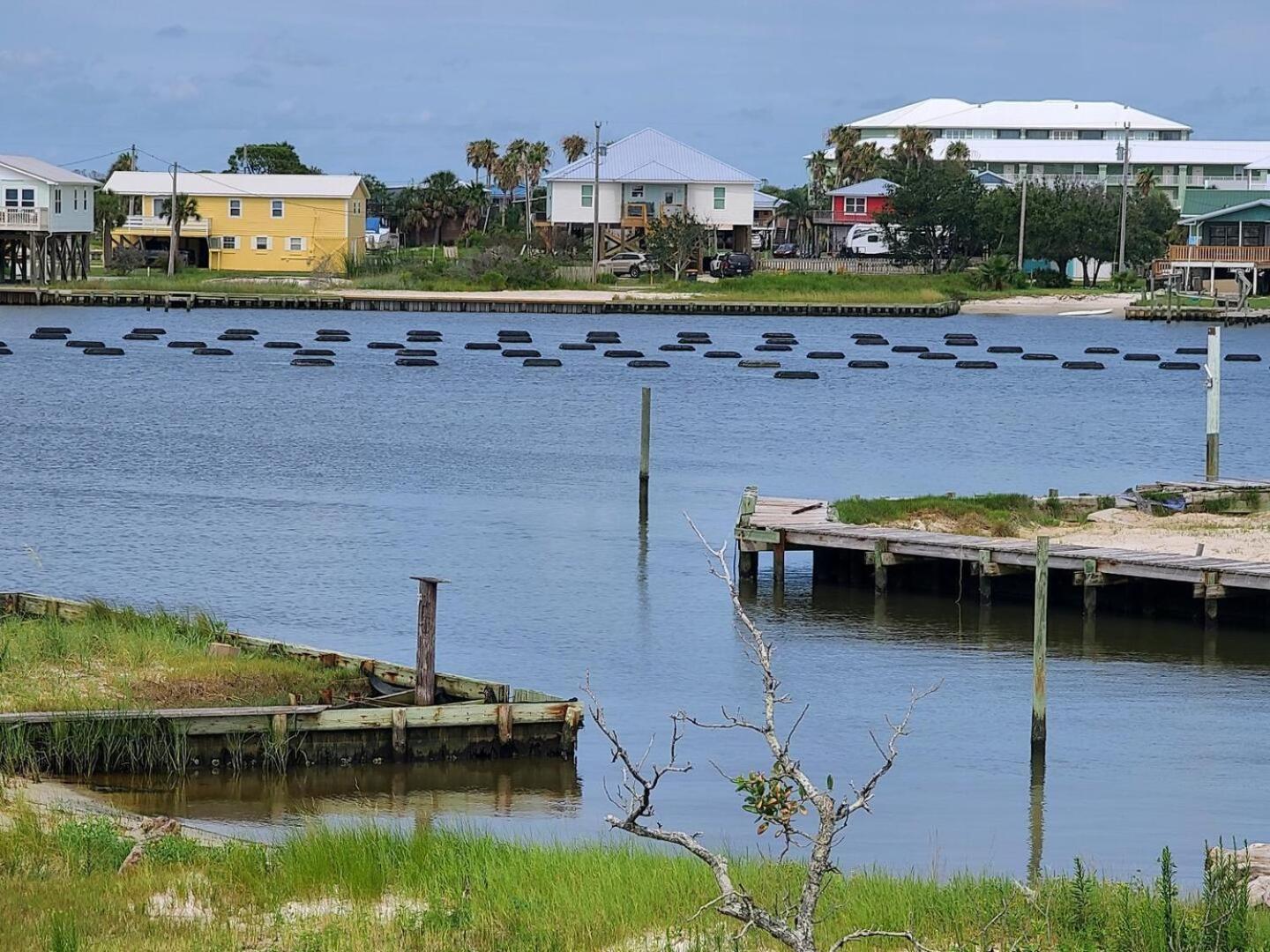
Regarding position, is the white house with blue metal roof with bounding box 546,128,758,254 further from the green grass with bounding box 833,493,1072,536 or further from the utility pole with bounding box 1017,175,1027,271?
the green grass with bounding box 833,493,1072,536

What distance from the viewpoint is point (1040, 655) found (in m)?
20.5

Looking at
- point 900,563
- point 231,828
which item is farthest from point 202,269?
point 231,828

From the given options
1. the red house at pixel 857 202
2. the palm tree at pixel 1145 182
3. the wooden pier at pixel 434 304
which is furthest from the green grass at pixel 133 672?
the palm tree at pixel 1145 182

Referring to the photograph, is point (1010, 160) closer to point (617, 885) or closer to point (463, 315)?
point (463, 315)

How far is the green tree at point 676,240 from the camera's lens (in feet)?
391

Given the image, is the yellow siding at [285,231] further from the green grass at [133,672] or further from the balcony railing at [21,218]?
the green grass at [133,672]

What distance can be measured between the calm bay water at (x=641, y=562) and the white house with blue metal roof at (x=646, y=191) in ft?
139

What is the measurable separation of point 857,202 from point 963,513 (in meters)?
108

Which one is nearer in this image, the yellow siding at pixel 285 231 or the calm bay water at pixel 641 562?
the calm bay water at pixel 641 562

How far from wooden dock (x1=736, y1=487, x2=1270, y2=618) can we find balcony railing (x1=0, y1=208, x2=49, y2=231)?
282 ft

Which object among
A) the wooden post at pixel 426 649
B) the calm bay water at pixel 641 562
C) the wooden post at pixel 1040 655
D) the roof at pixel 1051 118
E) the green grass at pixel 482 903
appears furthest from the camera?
the roof at pixel 1051 118

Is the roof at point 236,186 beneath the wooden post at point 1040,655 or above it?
above

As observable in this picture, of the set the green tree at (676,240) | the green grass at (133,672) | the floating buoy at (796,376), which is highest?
the green tree at (676,240)

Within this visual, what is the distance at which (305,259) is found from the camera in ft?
405
